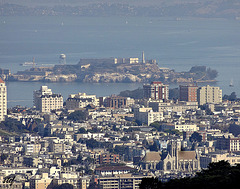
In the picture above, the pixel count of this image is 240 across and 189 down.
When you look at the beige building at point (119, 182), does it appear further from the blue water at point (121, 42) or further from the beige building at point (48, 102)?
the blue water at point (121, 42)

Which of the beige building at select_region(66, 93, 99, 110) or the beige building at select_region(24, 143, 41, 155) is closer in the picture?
the beige building at select_region(24, 143, 41, 155)

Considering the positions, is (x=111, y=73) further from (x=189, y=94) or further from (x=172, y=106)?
(x=172, y=106)

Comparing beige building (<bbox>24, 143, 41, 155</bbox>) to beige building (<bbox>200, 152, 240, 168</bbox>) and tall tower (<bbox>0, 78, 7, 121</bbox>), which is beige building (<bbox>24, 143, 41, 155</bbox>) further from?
tall tower (<bbox>0, 78, 7, 121</bbox>)

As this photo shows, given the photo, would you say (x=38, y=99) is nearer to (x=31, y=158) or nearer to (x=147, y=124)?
(x=147, y=124)

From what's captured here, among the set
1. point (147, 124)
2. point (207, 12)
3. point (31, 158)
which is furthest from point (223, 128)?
point (207, 12)

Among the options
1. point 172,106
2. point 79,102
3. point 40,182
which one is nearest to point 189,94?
point 172,106

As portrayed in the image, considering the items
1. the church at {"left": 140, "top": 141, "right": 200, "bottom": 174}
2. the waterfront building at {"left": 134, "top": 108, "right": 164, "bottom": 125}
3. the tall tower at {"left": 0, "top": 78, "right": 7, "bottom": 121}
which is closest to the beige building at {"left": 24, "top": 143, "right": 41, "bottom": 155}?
the church at {"left": 140, "top": 141, "right": 200, "bottom": 174}

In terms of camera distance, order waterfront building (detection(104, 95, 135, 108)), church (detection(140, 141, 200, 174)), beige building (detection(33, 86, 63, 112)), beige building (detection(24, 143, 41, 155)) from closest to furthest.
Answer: church (detection(140, 141, 200, 174)) → beige building (detection(24, 143, 41, 155)) → beige building (detection(33, 86, 63, 112)) → waterfront building (detection(104, 95, 135, 108))
